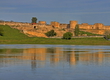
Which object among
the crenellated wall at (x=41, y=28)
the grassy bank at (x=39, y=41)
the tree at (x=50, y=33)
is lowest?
the grassy bank at (x=39, y=41)

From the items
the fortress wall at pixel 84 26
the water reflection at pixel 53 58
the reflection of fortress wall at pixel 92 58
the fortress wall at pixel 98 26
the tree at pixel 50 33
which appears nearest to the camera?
the water reflection at pixel 53 58

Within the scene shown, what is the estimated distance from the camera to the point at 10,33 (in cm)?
6131

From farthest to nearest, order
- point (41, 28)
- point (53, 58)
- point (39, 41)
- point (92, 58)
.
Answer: point (41, 28) → point (39, 41) → point (92, 58) → point (53, 58)

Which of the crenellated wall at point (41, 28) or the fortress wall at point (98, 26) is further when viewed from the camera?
the fortress wall at point (98, 26)

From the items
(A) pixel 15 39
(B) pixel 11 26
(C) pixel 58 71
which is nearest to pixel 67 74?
(C) pixel 58 71

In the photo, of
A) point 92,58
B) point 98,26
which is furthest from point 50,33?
point 92,58

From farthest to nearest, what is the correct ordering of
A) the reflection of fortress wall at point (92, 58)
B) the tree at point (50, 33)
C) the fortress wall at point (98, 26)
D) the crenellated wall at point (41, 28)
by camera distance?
the fortress wall at point (98, 26), the crenellated wall at point (41, 28), the tree at point (50, 33), the reflection of fortress wall at point (92, 58)

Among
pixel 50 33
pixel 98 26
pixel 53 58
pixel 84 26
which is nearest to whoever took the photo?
pixel 53 58

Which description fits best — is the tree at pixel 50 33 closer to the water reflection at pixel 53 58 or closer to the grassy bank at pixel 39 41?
the grassy bank at pixel 39 41

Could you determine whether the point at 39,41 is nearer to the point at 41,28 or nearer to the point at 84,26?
the point at 41,28

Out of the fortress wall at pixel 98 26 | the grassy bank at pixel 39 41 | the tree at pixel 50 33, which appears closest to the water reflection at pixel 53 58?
the grassy bank at pixel 39 41

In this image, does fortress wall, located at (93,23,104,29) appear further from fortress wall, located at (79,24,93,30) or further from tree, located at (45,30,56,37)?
tree, located at (45,30,56,37)

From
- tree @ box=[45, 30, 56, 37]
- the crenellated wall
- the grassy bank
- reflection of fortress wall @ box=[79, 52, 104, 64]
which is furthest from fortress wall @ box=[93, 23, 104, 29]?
reflection of fortress wall @ box=[79, 52, 104, 64]

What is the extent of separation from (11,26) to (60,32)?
1165 cm
